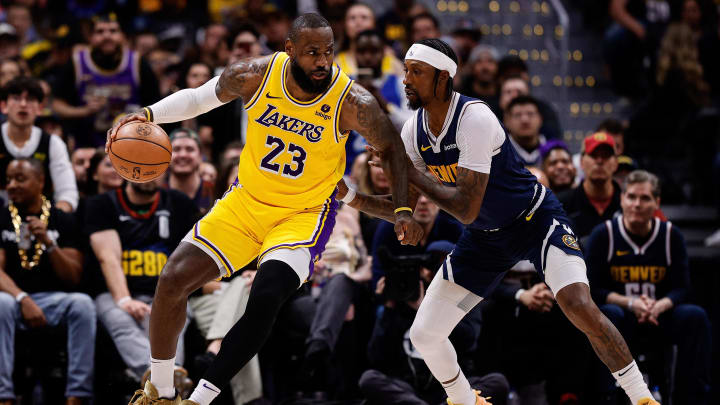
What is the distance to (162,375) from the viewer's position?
5395 millimetres

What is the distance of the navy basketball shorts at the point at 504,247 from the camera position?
5.62 metres

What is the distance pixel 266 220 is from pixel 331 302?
70.5 inches

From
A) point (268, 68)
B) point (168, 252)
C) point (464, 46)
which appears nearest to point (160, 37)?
point (464, 46)

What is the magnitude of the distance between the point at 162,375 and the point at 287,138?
5.09ft

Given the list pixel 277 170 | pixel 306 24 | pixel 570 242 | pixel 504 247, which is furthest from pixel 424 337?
pixel 306 24

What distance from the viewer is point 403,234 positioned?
5.32 meters

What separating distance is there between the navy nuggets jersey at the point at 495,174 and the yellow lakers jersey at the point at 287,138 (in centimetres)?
61

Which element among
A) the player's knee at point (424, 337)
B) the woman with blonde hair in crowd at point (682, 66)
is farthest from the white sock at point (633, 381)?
the woman with blonde hair in crowd at point (682, 66)

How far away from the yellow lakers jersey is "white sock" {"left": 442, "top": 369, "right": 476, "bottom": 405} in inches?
57.9

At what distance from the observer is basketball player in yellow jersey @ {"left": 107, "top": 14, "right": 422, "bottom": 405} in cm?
530

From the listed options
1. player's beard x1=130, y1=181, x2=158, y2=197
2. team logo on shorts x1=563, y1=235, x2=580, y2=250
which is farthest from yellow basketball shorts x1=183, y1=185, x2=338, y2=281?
player's beard x1=130, y1=181, x2=158, y2=197

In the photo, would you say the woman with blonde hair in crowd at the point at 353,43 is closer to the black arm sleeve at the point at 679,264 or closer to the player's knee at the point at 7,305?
the black arm sleeve at the point at 679,264

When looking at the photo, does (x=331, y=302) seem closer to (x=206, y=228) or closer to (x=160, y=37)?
(x=206, y=228)

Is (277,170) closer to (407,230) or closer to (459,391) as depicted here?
(407,230)
